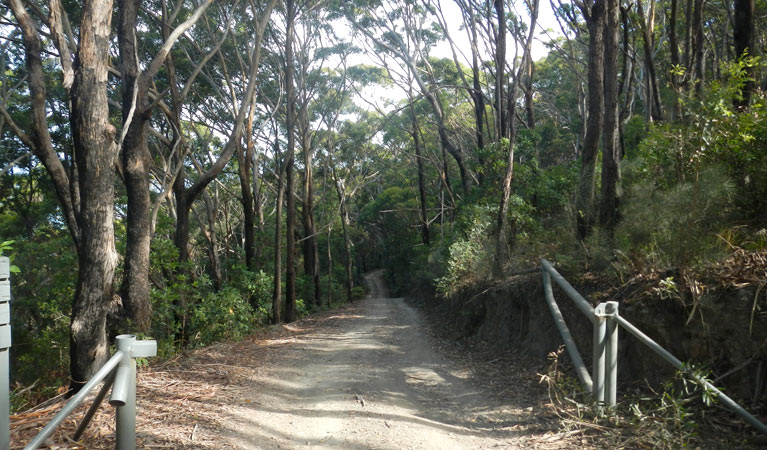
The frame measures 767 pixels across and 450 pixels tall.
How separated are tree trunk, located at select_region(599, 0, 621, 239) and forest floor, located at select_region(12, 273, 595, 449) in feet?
8.97

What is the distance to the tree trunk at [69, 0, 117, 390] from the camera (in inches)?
237

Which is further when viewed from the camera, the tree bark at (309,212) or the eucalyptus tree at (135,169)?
the tree bark at (309,212)

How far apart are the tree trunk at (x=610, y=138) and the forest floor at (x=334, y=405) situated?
2.73 meters

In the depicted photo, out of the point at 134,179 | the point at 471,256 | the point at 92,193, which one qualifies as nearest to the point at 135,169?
the point at 134,179

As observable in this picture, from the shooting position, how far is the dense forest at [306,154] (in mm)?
6016

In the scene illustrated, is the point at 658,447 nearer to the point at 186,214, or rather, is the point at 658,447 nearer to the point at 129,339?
the point at 129,339

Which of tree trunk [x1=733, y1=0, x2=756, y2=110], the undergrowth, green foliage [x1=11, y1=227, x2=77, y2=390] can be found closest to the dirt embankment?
the undergrowth

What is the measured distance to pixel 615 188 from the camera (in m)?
8.35

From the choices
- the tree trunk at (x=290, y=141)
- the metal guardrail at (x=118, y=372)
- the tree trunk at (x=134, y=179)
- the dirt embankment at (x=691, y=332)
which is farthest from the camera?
the tree trunk at (x=290, y=141)

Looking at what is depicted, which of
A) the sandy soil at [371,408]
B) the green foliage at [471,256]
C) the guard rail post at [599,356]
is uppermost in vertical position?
the green foliage at [471,256]

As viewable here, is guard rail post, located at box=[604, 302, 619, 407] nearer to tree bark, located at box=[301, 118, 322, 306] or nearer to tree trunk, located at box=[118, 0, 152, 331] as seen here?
tree trunk, located at box=[118, 0, 152, 331]

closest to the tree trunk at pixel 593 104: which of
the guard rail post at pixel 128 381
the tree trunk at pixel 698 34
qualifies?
the tree trunk at pixel 698 34

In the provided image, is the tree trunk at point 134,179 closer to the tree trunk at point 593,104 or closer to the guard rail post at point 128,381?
the guard rail post at point 128,381

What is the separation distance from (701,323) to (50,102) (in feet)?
67.1
